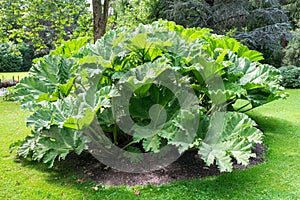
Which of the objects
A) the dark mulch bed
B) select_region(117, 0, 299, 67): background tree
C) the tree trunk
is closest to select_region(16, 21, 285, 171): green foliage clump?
the dark mulch bed

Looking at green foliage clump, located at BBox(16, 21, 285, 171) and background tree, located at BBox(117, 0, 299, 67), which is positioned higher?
background tree, located at BBox(117, 0, 299, 67)

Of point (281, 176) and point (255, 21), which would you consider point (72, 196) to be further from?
point (255, 21)

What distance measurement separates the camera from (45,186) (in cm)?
285

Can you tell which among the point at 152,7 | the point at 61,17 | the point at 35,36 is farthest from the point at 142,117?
the point at 152,7

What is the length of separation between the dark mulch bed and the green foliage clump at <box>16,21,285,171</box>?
0.19m

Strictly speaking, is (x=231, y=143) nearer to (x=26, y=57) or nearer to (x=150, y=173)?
(x=150, y=173)

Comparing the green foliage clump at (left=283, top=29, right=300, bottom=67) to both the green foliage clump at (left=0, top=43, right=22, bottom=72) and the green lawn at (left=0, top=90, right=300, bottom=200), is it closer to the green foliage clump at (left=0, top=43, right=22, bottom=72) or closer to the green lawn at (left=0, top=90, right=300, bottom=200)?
the green lawn at (left=0, top=90, right=300, bottom=200)

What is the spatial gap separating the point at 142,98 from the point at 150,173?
788 millimetres

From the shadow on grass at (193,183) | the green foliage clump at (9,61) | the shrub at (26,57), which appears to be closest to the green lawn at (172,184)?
the shadow on grass at (193,183)

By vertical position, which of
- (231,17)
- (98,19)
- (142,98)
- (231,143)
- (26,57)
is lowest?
(26,57)

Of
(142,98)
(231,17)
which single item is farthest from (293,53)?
(142,98)

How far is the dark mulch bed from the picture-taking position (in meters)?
2.94

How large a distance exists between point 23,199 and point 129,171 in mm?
1026

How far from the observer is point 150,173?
3078 millimetres
